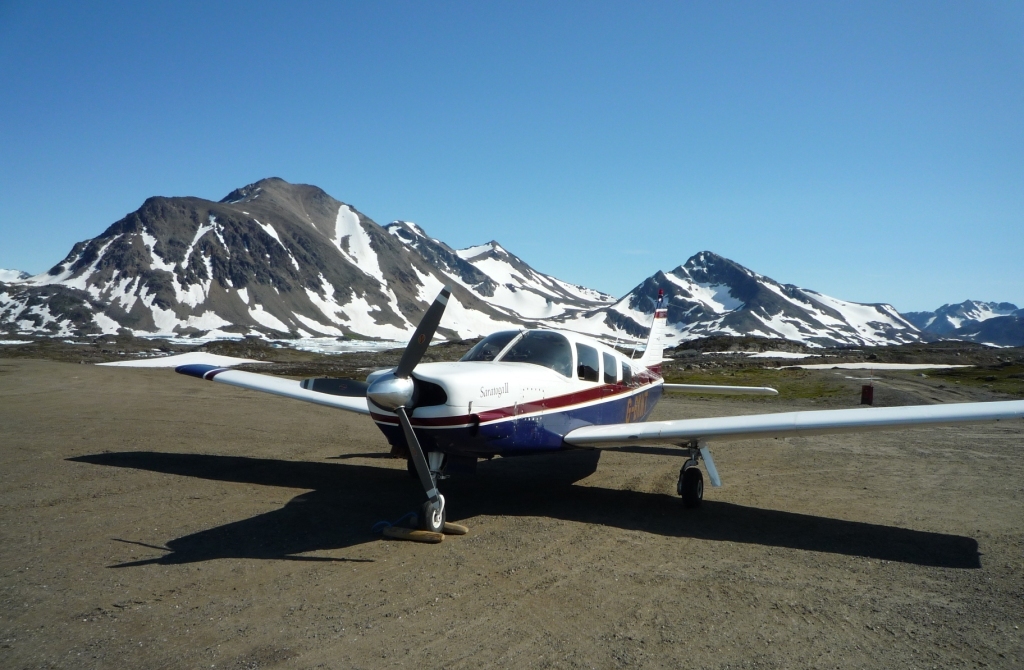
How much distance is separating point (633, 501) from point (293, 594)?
19.2 ft

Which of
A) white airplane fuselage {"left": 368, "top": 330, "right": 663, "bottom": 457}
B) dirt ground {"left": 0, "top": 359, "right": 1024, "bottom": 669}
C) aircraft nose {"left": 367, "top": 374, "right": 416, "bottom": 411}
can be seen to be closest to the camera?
dirt ground {"left": 0, "top": 359, "right": 1024, "bottom": 669}

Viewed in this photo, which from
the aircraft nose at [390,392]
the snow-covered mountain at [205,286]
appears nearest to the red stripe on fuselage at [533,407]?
the aircraft nose at [390,392]

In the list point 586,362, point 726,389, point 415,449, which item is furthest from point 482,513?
point 726,389

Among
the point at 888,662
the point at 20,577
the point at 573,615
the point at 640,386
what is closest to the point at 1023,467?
the point at 640,386

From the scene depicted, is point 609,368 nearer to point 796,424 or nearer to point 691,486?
point 691,486

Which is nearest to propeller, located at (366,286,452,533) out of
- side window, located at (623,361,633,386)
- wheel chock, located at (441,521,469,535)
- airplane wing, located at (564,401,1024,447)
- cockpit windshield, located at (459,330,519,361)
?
wheel chock, located at (441,521,469,535)

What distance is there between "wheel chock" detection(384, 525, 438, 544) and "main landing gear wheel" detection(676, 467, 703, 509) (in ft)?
13.0

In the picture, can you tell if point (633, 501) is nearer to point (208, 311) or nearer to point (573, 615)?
point (573, 615)

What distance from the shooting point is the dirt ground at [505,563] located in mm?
5000

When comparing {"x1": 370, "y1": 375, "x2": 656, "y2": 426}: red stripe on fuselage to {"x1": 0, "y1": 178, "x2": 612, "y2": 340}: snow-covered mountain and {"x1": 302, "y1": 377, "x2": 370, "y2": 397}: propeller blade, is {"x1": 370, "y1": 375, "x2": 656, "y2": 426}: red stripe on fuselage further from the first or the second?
{"x1": 0, "y1": 178, "x2": 612, "y2": 340}: snow-covered mountain

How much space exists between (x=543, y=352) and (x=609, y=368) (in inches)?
76.7

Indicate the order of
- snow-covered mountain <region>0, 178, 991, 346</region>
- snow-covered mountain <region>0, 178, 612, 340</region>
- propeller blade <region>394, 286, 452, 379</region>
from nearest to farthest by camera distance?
1. propeller blade <region>394, 286, 452, 379</region>
2. snow-covered mountain <region>0, 178, 991, 346</region>
3. snow-covered mountain <region>0, 178, 612, 340</region>

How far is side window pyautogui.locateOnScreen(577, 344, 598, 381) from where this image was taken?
417 inches

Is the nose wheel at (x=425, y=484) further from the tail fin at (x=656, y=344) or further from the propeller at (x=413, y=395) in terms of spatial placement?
the tail fin at (x=656, y=344)
